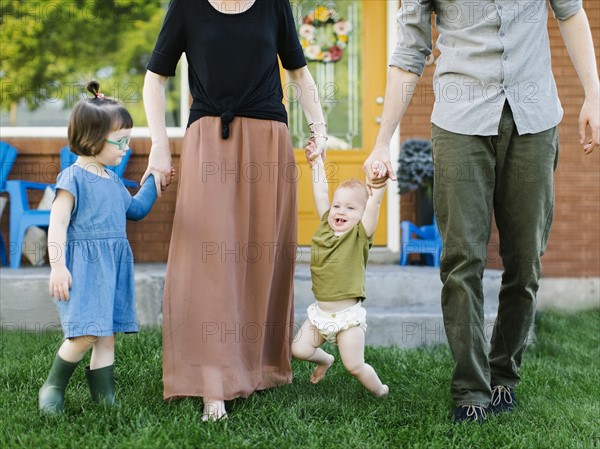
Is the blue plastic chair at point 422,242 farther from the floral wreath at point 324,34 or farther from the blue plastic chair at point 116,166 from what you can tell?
the blue plastic chair at point 116,166

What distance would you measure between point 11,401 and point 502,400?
2180 mm

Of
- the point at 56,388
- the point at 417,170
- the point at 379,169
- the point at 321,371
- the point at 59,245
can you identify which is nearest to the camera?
the point at 59,245

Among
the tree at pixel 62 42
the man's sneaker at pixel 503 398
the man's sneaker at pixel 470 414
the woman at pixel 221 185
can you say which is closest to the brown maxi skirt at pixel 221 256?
the woman at pixel 221 185

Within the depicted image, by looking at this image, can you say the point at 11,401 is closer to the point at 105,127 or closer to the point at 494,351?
the point at 105,127

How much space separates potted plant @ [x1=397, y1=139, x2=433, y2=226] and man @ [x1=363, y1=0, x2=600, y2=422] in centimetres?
271

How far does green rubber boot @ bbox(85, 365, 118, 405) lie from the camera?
3201 mm

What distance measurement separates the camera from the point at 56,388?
3176 millimetres

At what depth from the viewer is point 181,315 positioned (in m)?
3.18

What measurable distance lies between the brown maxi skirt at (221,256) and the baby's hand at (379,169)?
461 millimetres

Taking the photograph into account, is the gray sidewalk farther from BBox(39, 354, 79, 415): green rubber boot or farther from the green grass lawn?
A: BBox(39, 354, 79, 415): green rubber boot

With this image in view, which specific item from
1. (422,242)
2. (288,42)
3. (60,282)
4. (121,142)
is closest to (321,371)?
(60,282)

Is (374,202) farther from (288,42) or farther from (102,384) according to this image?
(102,384)

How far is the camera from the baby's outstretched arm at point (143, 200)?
3182 millimetres

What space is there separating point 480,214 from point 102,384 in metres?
1.73
